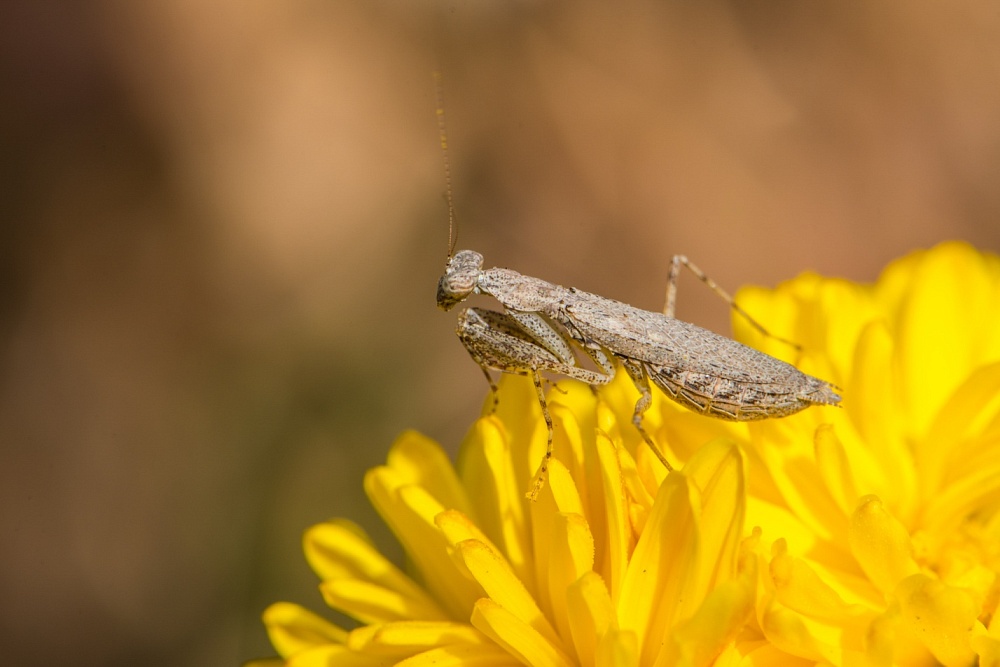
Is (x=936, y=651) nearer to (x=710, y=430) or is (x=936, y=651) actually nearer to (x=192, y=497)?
(x=710, y=430)

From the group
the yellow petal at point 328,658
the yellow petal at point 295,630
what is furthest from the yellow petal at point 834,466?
the yellow petal at point 295,630

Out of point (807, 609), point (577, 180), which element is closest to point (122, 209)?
point (577, 180)

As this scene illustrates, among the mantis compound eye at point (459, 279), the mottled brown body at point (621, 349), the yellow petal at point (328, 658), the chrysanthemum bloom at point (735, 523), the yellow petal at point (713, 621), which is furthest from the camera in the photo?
the mantis compound eye at point (459, 279)

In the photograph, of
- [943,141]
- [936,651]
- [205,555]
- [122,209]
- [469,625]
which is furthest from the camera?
[943,141]

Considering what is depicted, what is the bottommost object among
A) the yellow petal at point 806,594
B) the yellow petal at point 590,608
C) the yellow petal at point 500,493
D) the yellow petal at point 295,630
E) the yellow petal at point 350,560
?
the yellow petal at point 295,630

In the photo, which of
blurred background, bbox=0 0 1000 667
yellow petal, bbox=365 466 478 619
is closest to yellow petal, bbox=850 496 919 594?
yellow petal, bbox=365 466 478 619

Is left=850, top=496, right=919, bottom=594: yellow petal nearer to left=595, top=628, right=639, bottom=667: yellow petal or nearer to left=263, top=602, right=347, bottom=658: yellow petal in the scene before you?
left=595, top=628, right=639, bottom=667: yellow petal

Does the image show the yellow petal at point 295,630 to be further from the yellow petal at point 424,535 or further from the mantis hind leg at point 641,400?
the mantis hind leg at point 641,400
